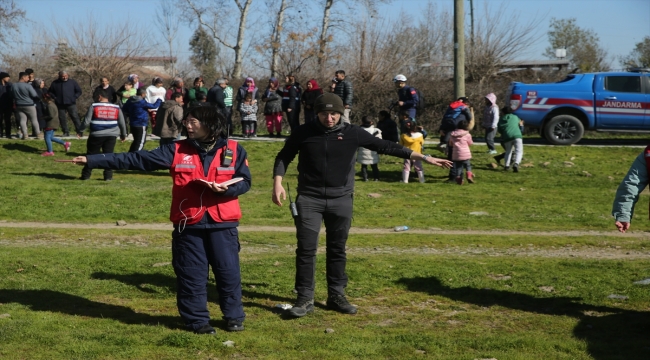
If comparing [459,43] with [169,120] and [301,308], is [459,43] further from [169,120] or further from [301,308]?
[301,308]

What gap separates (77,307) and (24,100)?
47.4ft

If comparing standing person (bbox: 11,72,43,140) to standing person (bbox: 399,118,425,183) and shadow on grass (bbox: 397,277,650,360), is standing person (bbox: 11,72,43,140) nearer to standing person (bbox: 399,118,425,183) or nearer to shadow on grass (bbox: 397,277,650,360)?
standing person (bbox: 399,118,425,183)

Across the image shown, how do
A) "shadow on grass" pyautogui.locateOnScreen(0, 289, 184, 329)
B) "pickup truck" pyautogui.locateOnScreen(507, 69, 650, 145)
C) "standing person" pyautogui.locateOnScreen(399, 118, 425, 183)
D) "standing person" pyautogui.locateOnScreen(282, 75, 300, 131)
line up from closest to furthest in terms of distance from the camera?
1. "shadow on grass" pyautogui.locateOnScreen(0, 289, 184, 329)
2. "standing person" pyautogui.locateOnScreen(399, 118, 425, 183)
3. "pickup truck" pyautogui.locateOnScreen(507, 69, 650, 145)
4. "standing person" pyautogui.locateOnScreen(282, 75, 300, 131)

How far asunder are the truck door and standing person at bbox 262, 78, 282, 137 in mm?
8581

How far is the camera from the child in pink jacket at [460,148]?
56.5 ft

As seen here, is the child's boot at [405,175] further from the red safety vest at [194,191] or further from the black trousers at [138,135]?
the red safety vest at [194,191]

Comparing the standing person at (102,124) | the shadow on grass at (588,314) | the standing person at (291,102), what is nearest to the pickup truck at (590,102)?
the standing person at (291,102)

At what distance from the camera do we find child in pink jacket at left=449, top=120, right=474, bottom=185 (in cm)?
1723

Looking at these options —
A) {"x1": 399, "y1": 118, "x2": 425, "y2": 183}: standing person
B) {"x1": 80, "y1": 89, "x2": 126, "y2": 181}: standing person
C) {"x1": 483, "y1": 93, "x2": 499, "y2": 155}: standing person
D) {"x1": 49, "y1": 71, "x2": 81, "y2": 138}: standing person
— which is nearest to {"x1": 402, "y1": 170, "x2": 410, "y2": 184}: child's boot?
{"x1": 399, "y1": 118, "x2": 425, "y2": 183}: standing person

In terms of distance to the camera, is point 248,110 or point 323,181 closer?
point 323,181

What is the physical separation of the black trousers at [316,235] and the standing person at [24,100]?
49.8 feet

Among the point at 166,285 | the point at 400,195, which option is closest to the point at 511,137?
the point at 400,195

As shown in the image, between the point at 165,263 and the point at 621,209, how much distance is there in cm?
491

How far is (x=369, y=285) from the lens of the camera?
8141mm
